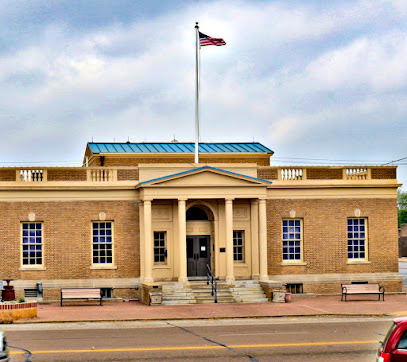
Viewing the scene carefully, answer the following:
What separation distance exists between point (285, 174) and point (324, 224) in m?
3.22

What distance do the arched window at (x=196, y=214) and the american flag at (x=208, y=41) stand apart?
8436 mm

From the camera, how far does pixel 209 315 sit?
2786 centimetres

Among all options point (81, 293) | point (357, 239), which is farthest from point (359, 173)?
point (81, 293)

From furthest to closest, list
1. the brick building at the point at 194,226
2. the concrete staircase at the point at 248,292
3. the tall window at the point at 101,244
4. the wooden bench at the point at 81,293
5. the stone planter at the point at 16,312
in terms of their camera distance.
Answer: the tall window at the point at 101,244
the brick building at the point at 194,226
the concrete staircase at the point at 248,292
the wooden bench at the point at 81,293
the stone planter at the point at 16,312

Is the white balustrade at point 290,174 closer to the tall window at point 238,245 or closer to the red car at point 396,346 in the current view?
the tall window at point 238,245

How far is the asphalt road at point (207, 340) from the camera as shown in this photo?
60.8 ft

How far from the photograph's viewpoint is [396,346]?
11906 millimetres

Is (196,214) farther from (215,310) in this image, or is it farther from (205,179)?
(215,310)

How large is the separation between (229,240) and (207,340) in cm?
1271

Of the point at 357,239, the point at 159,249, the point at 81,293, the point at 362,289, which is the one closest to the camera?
the point at 81,293

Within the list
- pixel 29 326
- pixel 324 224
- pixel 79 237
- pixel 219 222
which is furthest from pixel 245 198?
pixel 29 326

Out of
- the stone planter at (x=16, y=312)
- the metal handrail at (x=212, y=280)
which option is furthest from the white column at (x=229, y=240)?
the stone planter at (x=16, y=312)

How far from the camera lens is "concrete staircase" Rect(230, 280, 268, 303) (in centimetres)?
3284

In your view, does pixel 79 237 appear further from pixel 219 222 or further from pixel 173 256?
pixel 219 222
